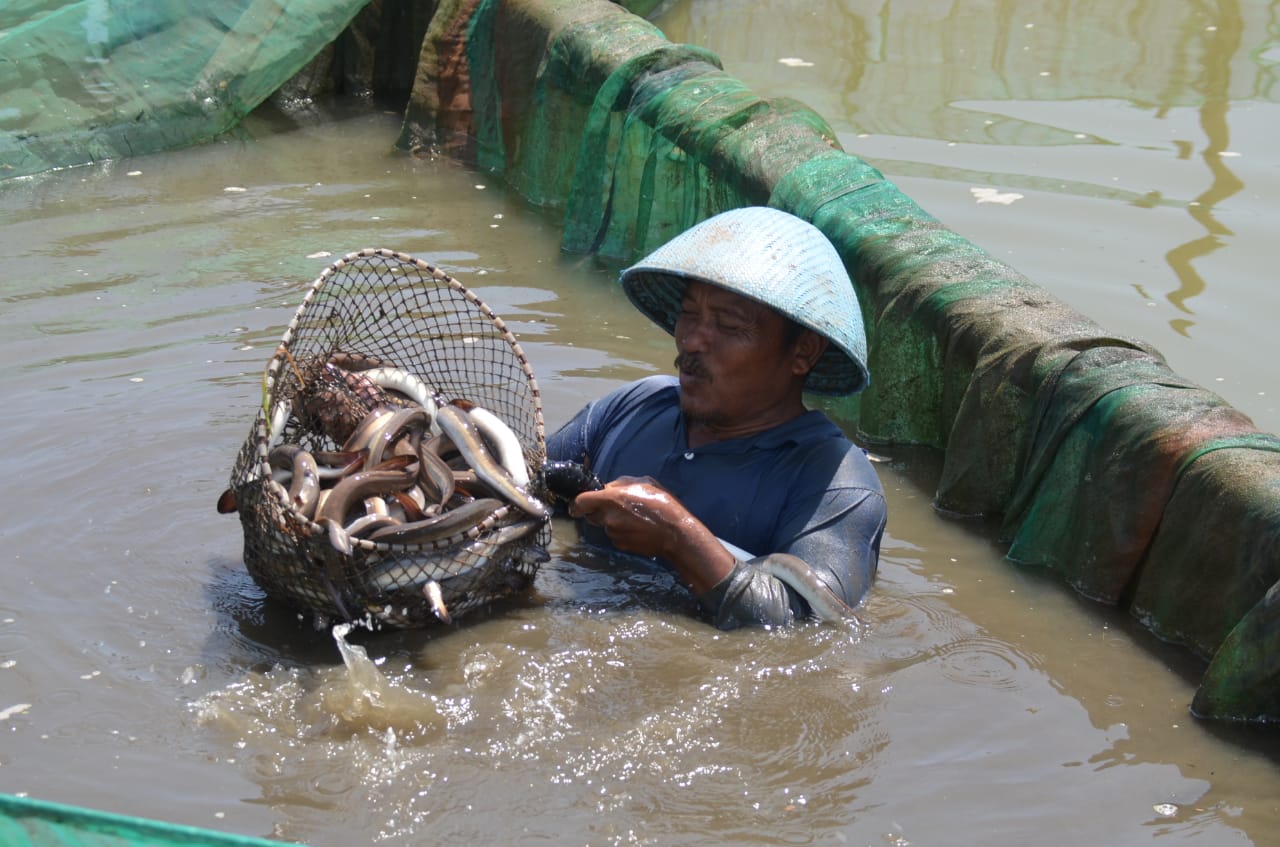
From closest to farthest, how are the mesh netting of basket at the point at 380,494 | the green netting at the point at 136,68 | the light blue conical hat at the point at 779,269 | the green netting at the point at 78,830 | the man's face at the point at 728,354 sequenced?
1. the green netting at the point at 78,830
2. the mesh netting of basket at the point at 380,494
3. the light blue conical hat at the point at 779,269
4. the man's face at the point at 728,354
5. the green netting at the point at 136,68

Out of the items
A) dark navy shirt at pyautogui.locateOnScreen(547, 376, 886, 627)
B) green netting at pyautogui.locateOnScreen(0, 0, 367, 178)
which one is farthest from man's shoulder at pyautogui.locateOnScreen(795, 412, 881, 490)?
green netting at pyautogui.locateOnScreen(0, 0, 367, 178)

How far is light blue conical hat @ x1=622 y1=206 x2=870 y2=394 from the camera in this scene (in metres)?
4.22

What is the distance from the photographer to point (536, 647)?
433 cm

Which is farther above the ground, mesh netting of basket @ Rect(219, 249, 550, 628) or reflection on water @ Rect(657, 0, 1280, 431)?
reflection on water @ Rect(657, 0, 1280, 431)

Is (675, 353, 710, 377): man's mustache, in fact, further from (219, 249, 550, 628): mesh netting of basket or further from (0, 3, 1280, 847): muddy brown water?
(0, 3, 1280, 847): muddy brown water

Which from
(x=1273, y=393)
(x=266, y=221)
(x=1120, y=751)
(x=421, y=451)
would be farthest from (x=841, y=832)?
(x=266, y=221)

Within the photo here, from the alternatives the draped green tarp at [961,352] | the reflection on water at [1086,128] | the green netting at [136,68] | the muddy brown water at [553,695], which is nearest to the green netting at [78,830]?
the muddy brown water at [553,695]

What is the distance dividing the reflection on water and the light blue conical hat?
8.41ft

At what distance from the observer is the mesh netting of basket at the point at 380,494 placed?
3.98 m

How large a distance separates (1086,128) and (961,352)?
4.78 meters

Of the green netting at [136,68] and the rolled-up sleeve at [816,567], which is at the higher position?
the green netting at [136,68]

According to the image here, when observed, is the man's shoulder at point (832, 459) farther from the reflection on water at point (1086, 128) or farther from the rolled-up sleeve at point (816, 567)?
the reflection on water at point (1086, 128)

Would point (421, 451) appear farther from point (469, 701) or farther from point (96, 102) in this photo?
point (96, 102)

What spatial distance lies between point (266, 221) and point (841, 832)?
237 inches
